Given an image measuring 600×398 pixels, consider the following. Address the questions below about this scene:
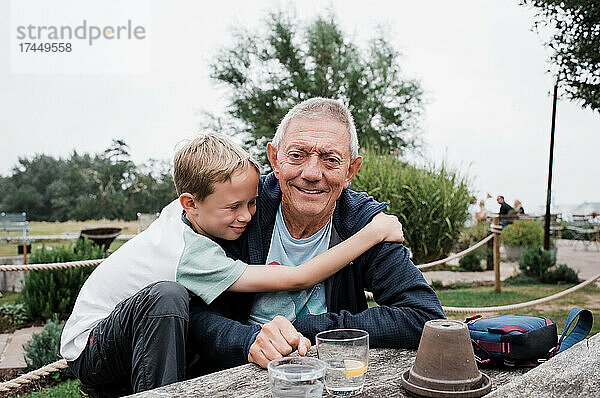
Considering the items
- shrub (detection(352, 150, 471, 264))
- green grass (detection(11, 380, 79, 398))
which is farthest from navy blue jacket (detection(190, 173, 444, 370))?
shrub (detection(352, 150, 471, 264))

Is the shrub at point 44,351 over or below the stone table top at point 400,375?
below

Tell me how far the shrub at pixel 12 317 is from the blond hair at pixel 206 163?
4917mm

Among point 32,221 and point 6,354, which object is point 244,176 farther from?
point 32,221

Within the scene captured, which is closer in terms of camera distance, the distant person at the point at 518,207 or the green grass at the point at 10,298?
the green grass at the point at 10,298

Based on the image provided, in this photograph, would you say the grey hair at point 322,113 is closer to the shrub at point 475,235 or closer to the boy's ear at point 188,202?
the boy's ear at point 188,202

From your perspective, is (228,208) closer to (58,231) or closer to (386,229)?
(386,229)

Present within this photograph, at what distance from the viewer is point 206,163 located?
1960mm

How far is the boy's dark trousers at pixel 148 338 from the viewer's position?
151cm

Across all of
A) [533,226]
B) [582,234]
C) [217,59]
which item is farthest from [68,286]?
[217,59]

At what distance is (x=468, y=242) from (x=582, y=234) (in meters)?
5.54

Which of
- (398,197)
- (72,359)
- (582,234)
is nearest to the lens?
(72,359)

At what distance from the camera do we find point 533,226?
1138cm

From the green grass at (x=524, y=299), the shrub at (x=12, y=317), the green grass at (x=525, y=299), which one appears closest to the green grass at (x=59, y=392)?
the shrub at (x=12, y=317)

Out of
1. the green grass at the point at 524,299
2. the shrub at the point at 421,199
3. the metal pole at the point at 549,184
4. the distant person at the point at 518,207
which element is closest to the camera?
the green grass at the point at 524,299
